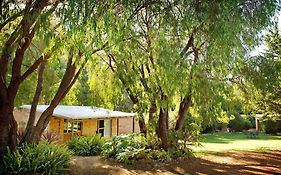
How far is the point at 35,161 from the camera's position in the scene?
8742 mm

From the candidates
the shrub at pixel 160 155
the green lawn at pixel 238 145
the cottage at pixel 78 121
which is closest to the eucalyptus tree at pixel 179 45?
the shrub at pixel 160 155

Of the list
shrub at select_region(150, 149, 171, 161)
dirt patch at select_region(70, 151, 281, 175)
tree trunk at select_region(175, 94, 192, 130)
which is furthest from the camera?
tree trunk at select_region(175, 94, 192, 130)

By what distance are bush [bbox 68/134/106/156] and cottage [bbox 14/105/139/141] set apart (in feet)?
9.98

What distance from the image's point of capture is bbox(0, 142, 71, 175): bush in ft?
28.2

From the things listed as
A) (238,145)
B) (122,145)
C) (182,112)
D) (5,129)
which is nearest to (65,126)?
(122,145)

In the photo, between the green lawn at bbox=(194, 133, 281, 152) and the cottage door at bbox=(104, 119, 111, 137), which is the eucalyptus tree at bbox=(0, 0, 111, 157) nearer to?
the green lawn at bbox=(194, 133, 281, 152)

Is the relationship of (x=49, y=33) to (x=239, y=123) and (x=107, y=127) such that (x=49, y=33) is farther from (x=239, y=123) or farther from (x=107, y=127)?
(x=239, y=123)

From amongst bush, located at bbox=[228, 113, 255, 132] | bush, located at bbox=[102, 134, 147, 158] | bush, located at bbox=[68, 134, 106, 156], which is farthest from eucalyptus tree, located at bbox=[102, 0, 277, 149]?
bush, located at bbox=[228, 113, 255, 132]

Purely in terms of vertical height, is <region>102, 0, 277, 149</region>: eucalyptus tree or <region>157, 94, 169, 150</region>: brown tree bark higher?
<region>102, 0, 277, 149</region>: eucalyptus tree

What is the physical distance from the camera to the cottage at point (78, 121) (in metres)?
17.8

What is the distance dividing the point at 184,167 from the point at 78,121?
373 inches

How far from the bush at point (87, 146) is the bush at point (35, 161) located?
3.78 meters

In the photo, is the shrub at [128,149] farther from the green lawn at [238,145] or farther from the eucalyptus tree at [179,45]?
the green lawn at [238,145]

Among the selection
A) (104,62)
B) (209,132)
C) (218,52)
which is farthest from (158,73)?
(209,132)
